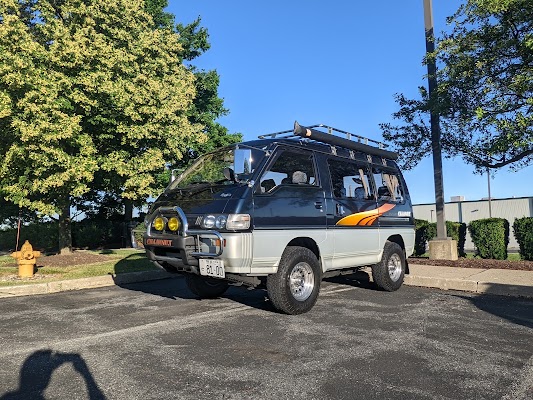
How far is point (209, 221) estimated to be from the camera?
5.38 meters

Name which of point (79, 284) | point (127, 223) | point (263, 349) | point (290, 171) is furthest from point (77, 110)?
point (127, 223)

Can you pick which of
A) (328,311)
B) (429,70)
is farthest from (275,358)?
(429,70)

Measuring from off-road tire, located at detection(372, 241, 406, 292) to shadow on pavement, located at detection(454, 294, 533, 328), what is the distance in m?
1.09

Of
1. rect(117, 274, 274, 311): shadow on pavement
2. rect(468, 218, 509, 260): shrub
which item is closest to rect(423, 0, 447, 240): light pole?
rect(468, 218, 509, 260): shrub

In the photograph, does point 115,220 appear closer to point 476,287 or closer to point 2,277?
point 2,277

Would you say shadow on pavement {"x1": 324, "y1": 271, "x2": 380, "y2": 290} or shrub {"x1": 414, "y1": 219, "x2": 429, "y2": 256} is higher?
shrub {"x1": 414, "y1": 219, "x2": 429, "y2": 256}

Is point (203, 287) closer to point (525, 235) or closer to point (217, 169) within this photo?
point (217, 169)

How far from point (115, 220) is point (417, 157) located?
1680cm

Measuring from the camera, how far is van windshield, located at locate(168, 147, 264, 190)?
5.74m

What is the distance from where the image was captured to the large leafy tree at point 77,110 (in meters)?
10.5

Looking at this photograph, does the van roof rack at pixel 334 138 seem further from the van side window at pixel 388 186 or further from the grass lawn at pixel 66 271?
the grass lawn at pixel 66 271

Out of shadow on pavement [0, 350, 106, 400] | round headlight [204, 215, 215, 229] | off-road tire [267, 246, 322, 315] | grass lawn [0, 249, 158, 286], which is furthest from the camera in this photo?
grass lawn [0, 249, 158, 286]

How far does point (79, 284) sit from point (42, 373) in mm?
5193

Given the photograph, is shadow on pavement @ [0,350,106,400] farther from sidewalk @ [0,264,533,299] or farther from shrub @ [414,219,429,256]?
shrub @ [414,219,429,256]
